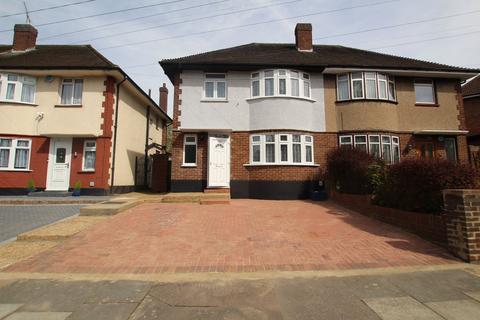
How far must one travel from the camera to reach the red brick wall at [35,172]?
40.8 feet

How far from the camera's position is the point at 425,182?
234 inches

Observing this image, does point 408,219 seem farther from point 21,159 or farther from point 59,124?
point 21,159

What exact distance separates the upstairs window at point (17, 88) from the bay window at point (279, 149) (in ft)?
38.1

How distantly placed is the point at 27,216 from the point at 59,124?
634cm

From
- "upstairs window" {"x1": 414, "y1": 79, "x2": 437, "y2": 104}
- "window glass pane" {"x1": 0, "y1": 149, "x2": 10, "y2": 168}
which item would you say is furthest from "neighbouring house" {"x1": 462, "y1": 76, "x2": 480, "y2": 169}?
"window glass pane" {"x1": 0, "y1": 149, "x2": 10, "y2": 168}

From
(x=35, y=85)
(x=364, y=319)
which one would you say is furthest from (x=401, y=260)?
(x=35, y=85)

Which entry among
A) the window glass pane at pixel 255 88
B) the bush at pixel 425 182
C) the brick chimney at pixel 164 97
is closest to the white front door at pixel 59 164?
the window glass pane at pixel 255 88

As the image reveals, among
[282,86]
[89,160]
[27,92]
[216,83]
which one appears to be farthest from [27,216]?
[282,86]

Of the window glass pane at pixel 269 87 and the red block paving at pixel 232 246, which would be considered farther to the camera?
the window glass pane at pixel 269 87

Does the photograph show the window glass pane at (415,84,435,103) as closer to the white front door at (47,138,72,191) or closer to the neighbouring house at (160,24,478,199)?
the neighbouring house at (160,24,478,199)

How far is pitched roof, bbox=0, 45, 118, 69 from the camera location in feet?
41.7

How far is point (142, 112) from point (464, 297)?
1799 centimetres

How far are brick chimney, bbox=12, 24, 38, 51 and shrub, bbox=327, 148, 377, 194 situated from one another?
18.5 metres

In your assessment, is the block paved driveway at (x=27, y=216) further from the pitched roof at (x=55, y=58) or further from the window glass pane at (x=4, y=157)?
the pitched roof at (x=55, y=58)
